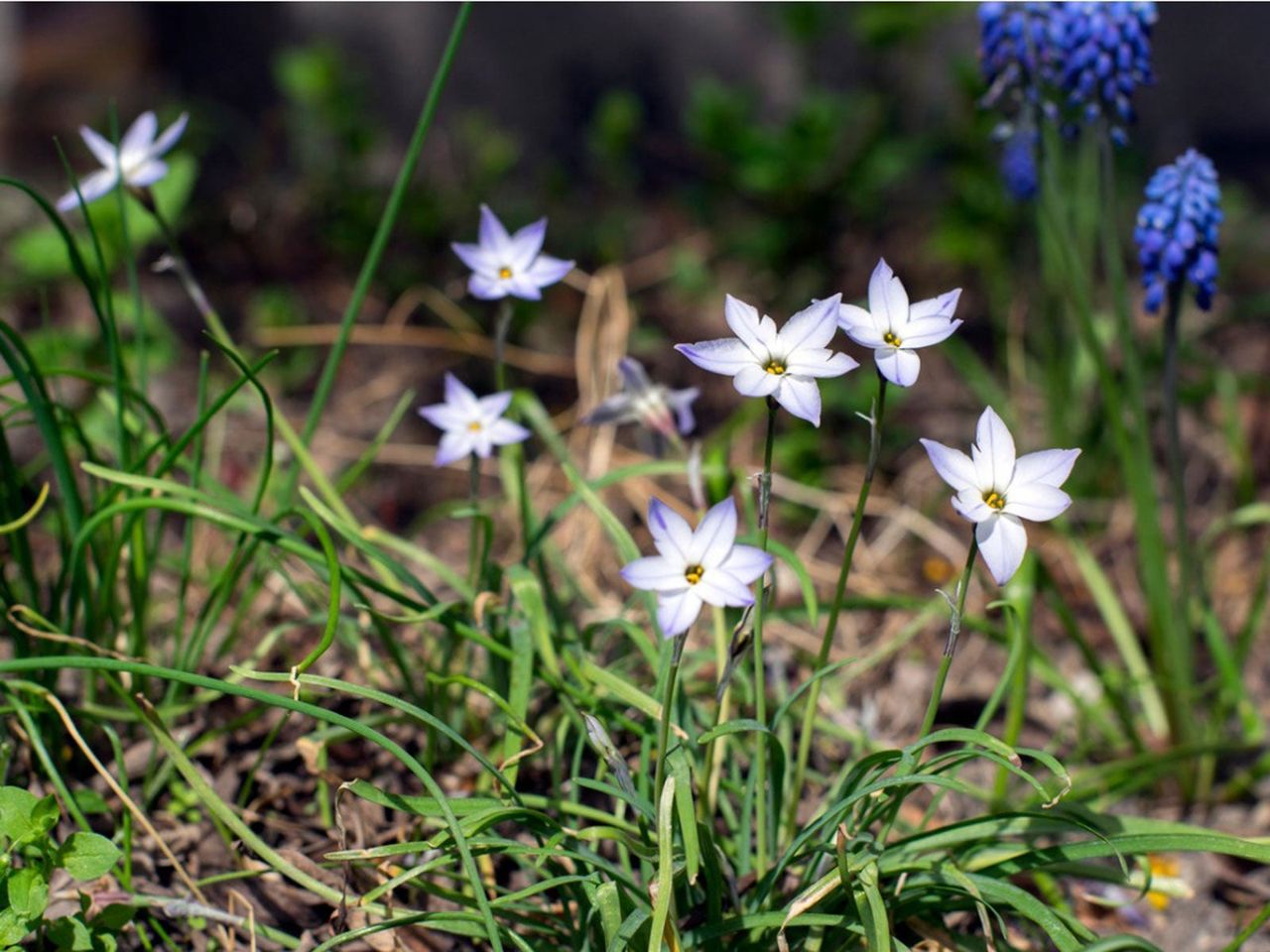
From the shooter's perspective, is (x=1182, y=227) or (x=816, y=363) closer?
(x=816, y=363)

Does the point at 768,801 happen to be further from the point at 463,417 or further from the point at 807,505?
the point at 807,505

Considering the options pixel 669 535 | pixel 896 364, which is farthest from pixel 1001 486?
pixel 669 535

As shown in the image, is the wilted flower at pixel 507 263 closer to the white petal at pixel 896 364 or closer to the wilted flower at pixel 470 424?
the wilted flower at pixel 470 424

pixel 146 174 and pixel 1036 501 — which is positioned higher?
pixel 146 174

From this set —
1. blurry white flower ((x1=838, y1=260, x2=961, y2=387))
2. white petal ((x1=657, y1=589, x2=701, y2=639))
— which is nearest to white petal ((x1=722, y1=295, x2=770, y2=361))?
blurry white flower ((x1=838, y1=260, x2=961, y2=387))

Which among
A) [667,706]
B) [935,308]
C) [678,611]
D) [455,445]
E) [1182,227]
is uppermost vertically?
[1182,227]

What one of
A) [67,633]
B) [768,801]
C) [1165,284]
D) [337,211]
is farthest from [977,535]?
[337,211]

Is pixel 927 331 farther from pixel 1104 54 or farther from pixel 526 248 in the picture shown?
pixel 1104 54

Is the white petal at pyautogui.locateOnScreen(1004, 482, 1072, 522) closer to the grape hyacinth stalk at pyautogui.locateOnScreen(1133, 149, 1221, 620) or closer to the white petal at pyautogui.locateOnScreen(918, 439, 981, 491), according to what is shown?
the white petal at pyautogui.locateOnScreen(918, 439, 981, 491)

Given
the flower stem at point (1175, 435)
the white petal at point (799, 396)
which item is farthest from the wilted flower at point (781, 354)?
the flower stem at point (1175, 435)
